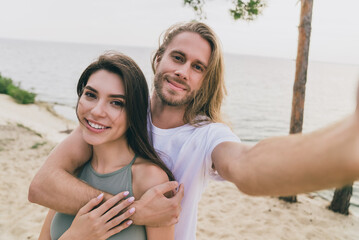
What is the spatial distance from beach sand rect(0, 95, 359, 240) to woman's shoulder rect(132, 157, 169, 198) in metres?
3.74

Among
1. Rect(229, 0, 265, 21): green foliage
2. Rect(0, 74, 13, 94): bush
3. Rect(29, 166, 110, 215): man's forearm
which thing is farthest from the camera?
Rect(0, 74, 13, 94): bush

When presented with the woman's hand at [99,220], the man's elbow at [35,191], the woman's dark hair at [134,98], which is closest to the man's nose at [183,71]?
the woman's dark hair at [134,98]

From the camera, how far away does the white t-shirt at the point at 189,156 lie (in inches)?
74.0

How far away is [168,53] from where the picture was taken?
2.40m

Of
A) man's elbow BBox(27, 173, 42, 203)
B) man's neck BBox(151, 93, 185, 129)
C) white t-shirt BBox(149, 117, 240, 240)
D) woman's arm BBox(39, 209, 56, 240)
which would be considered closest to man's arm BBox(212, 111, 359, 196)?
white t-shirt BBox(149, 117, 240, 240)

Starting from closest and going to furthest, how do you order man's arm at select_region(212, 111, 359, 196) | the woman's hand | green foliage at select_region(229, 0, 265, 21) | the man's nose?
man's arm at select_region(212, 111, 359, 196)
the woman's hand
the man's nose
green foliage at select_region(229, 0, 265, 21)

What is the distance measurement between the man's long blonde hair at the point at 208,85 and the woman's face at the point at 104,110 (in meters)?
0.64

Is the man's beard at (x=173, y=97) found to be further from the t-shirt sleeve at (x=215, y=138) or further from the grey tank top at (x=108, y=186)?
the grey tank top at (x=108, y=186)

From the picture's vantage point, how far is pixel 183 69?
2.24 meters

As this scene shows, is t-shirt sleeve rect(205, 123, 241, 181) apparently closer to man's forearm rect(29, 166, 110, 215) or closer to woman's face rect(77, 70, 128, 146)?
woman's face rect(77, 70, 128, 146)

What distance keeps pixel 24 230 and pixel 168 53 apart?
14.4 ft

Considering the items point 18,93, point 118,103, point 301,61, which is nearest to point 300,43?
point 301,61

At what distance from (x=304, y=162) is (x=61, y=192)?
148 cm

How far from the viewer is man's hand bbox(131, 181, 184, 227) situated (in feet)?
5.24
